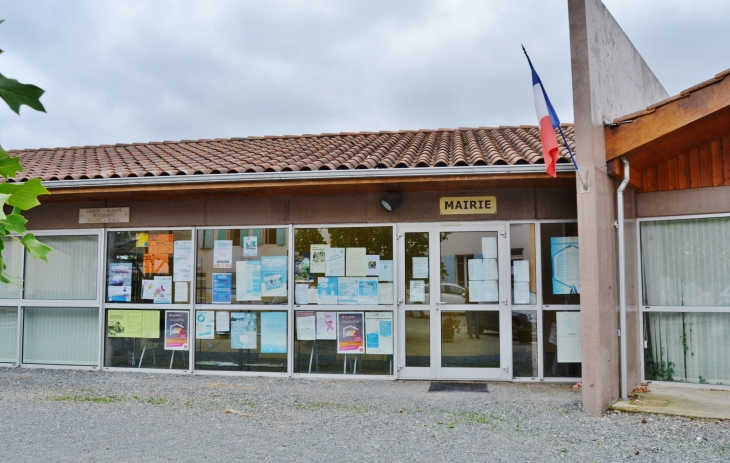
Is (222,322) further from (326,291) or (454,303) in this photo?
(454,303)

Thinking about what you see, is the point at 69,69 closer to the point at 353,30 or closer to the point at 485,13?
the point at 485,13

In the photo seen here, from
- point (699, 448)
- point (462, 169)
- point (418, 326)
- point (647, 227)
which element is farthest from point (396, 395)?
point (647, 227)

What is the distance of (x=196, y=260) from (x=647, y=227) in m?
6.49

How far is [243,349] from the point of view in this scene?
9.01 meters

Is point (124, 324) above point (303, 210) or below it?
below

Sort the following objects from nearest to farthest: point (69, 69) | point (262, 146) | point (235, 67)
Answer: point (69, 69)
point (262, 146)
point (235, 67)

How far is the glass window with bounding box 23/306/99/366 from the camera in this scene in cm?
947

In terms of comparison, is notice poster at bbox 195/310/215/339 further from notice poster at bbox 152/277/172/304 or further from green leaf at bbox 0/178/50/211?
green leaf at bbox 0/178/50/211

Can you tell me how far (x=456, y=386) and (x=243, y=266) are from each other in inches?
141

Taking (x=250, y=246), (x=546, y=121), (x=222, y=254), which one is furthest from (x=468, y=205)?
(x=222, y=254)

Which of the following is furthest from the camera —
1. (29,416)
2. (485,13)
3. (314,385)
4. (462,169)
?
(485,13)

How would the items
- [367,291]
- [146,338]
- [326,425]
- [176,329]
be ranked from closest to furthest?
[326,425], [367,291], [176,329], [146,338]

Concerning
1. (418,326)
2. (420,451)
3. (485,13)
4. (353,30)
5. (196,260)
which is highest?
(353,30)

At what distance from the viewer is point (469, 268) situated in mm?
8516
